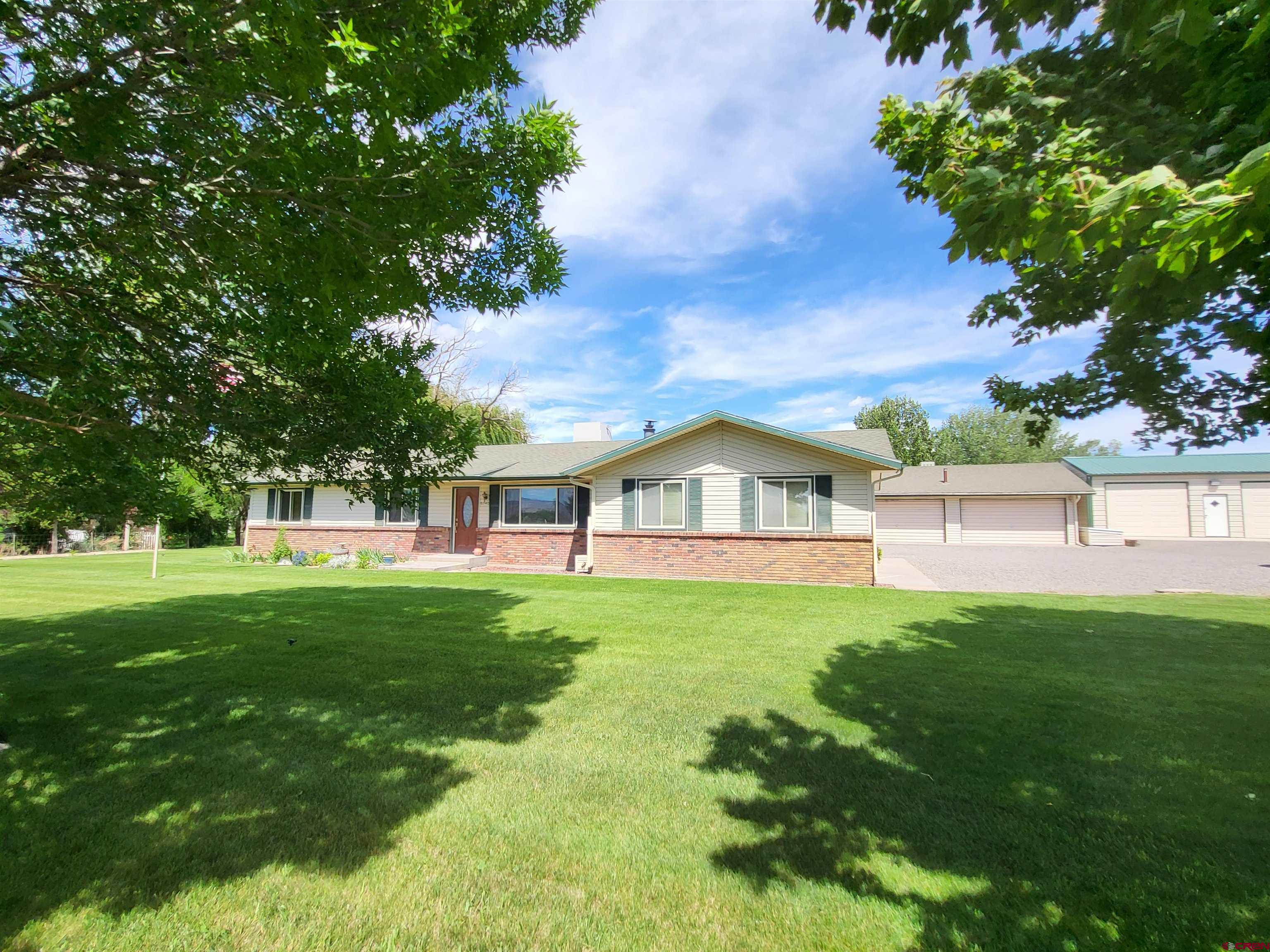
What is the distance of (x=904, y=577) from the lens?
14703mm

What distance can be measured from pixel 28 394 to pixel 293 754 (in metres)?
3.07

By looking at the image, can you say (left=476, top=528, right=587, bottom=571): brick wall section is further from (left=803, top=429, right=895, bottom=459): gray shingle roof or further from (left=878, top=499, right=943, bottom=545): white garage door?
(left=878, top=499, right=943, bottom=545): white garage door

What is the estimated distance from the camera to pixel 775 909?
2451 millimetres

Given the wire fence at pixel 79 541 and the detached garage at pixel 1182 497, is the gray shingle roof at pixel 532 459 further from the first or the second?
the detached garage at pixel 1182 497

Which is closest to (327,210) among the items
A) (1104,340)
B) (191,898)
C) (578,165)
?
(578,165)

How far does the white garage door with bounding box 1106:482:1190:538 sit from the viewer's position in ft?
101

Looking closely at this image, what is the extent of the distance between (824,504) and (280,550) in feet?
58.8

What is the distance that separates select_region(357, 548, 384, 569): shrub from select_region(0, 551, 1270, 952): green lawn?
10.7 meters

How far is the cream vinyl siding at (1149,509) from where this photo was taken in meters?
30.7

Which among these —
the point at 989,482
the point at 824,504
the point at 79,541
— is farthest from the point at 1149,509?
the point at 79,541

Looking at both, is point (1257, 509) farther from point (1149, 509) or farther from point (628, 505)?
point (628, 505)

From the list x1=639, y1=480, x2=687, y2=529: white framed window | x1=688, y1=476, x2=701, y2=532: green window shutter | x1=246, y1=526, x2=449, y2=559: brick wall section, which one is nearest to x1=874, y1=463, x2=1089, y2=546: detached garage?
x1=688, y1=476, x2=701, y2=532: green window shutter

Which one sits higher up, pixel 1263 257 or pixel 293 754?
pixel 1263 257

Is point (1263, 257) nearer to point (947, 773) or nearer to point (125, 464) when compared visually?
point (947, 773)
